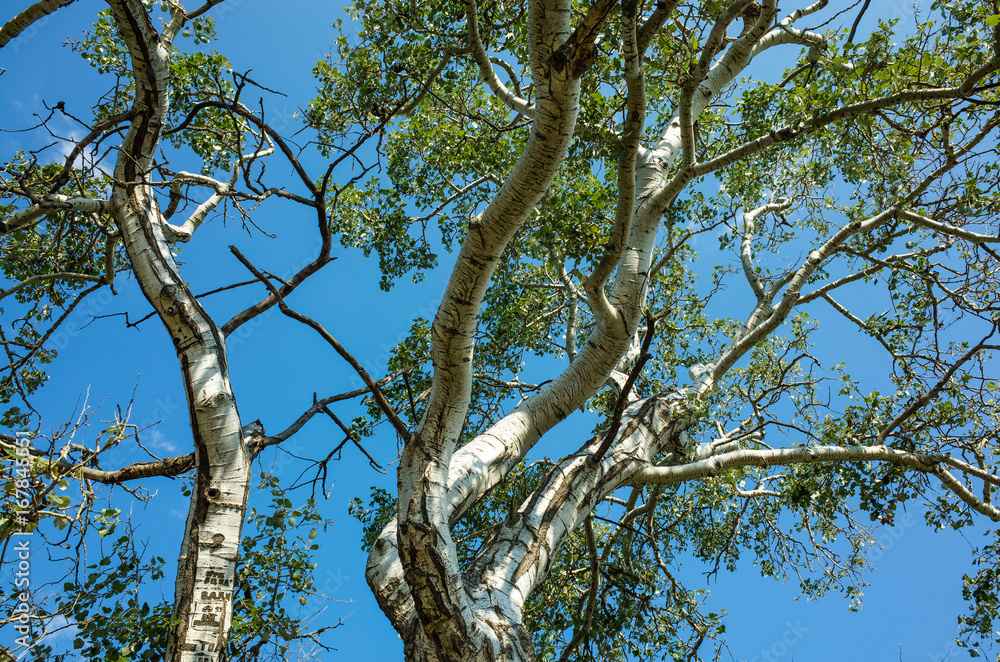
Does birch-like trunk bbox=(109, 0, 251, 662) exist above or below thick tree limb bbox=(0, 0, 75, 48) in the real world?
below

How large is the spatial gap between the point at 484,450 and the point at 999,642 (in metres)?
5.68

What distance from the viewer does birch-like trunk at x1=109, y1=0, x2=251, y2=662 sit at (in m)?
2.96

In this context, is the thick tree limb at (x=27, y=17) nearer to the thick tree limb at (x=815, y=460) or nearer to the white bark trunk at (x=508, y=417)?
the white bark trunk at (x=508, y=417)

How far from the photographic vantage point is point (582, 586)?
755 cm

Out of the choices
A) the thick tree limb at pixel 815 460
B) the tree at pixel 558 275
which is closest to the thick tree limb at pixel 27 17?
the tree at pixel 558 275

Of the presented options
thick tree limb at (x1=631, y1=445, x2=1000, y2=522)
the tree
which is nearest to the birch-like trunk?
the tree

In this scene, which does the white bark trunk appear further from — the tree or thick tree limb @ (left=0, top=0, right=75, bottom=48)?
thick tree limb @ (left=0, top=0, right=75, bottom=48)

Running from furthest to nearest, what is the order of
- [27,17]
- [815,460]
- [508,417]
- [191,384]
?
[815,460]
[508,417]
[191,384]
[27,17]

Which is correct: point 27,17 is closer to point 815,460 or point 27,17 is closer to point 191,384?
point 191,384

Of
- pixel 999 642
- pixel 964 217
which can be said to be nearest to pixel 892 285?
pixel 964 217

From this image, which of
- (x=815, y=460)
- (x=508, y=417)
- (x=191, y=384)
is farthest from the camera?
(x=815, y=460)

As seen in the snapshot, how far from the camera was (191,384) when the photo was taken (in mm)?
3430

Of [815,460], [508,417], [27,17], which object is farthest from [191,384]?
[815,460]

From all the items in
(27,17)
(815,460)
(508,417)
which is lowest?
(815,460)
